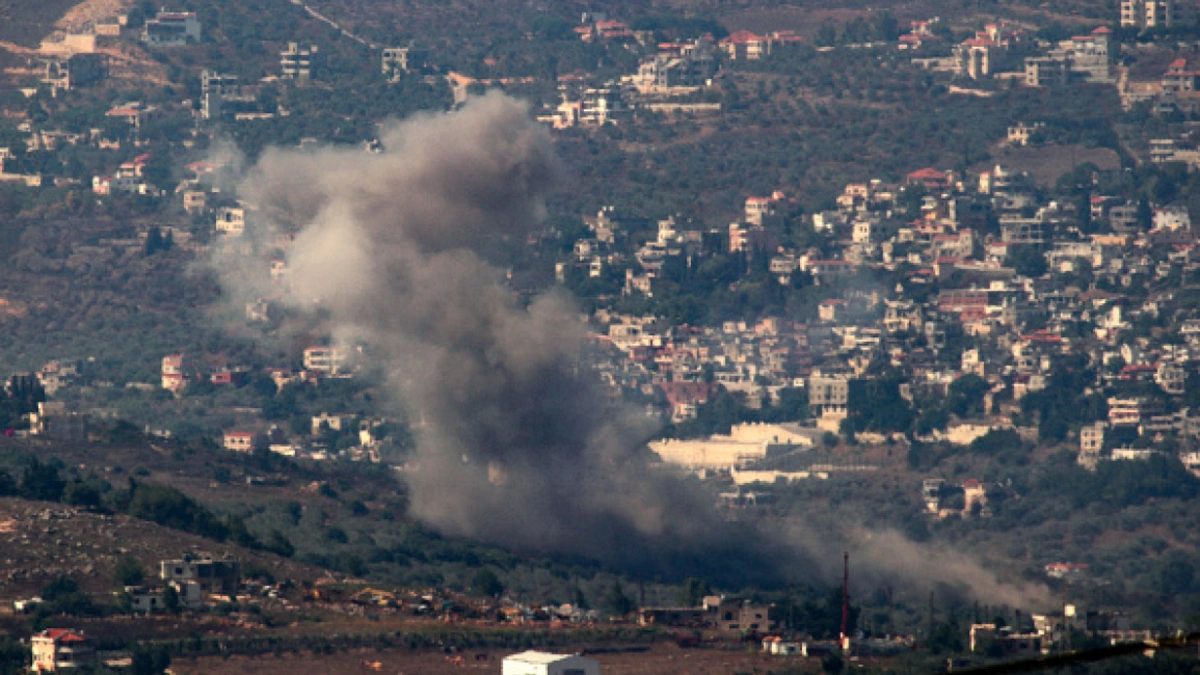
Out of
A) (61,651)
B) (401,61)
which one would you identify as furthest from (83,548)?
(401,61)

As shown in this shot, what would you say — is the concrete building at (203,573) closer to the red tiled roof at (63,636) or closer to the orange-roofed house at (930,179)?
the red tiled roof at (63,636)

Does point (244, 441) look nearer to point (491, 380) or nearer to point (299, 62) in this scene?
point (491, 380)

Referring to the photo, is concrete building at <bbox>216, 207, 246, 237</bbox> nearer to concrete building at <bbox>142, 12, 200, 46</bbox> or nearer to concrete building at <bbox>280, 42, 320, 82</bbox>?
concrete building at <bbox>280, 42, 320, 82</bbox>

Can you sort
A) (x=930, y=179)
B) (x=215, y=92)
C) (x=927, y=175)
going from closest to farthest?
(x=930, y=179) < (x=927, y=175) < (x=215, y=92)

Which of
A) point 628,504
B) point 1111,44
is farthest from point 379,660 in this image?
point 1111,44

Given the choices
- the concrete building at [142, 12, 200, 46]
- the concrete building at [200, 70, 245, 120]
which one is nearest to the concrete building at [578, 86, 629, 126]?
the concrete building at [200, 70, 245, 120]

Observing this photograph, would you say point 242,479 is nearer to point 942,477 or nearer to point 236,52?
point 942,477

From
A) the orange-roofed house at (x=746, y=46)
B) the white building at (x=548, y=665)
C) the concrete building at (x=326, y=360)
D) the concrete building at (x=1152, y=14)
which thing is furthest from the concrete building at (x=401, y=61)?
the white building at (x=548, y=665)

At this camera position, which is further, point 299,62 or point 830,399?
point 299,62
